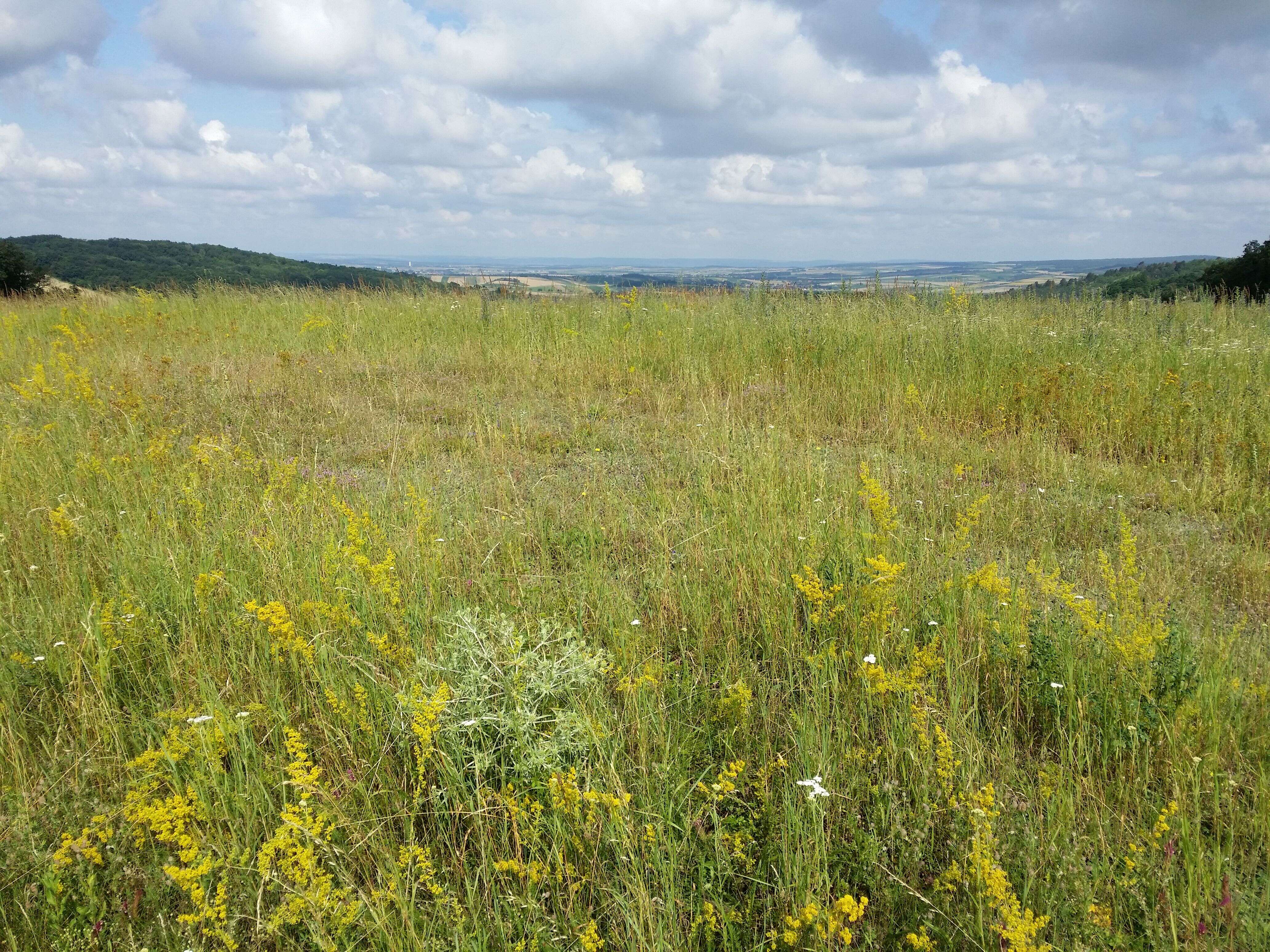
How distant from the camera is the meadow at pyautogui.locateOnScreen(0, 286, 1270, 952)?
5.87 feet

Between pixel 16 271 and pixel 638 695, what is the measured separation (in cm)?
2370

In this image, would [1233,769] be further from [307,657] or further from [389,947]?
[307,657]

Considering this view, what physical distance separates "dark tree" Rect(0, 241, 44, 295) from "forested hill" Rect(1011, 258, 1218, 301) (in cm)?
2224

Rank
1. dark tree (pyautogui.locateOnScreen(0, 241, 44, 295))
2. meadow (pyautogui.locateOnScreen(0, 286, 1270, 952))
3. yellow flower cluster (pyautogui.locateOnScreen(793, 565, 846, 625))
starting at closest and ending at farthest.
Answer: meadow (pyautogui.locateOnScreen(0, 286, 1270, 952)) < yellow flower cluster (pyautogui.locateOnScreen(793, 565, 846, 625)) < dark tree (pyautogui.locateOnScreen(0, 241, 44, 295))

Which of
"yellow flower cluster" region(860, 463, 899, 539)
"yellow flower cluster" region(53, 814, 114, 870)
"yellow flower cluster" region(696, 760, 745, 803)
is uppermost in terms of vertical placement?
"yellow flower cluster" region(860, 463, 899, 539)

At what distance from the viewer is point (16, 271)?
18781 mm

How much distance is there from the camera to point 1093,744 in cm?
233

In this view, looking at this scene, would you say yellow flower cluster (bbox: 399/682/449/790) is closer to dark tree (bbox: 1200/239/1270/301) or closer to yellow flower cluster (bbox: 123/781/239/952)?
yellow flower cluster (bbox: 123/781/239/952)

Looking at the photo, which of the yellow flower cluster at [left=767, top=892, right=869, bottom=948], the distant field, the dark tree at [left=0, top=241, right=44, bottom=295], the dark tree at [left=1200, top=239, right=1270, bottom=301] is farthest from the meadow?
the dark tree at [left=0, top=241, right=44, bottom=295]

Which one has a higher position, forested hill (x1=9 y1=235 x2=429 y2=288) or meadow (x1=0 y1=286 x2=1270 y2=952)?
forested hill (x1=9 y1=235 x2=429 y2=288)

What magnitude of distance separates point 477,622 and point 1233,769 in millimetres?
2408

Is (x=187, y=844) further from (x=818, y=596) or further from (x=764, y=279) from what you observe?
(x=764, y=279)

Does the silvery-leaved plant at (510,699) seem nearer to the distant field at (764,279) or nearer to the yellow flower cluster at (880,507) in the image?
the yellow flower cluster at (880,507)

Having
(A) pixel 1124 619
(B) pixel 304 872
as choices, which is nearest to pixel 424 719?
(B) pixel 304 872
